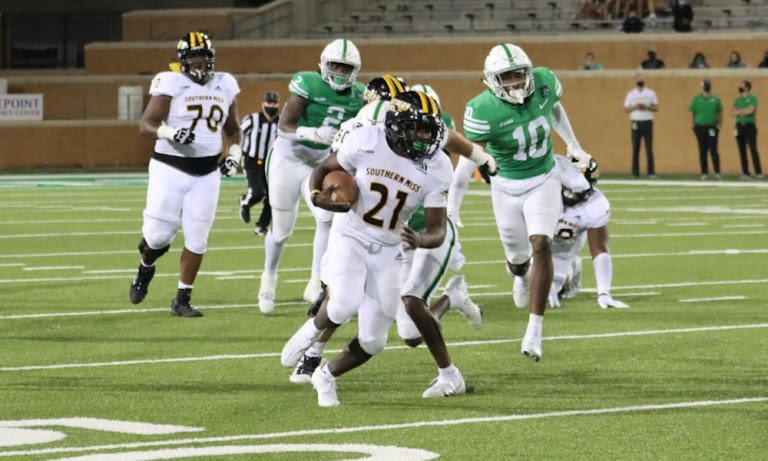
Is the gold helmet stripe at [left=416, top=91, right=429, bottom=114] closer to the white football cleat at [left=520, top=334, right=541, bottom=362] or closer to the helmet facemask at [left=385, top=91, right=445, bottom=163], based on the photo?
the helmet facemask at [left=385, top=91, right=445, bottom=163]

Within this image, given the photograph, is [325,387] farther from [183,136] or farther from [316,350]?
[183,136]

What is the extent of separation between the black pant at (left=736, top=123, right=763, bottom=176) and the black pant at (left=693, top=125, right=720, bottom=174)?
40 cm

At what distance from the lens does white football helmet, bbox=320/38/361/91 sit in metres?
11.2

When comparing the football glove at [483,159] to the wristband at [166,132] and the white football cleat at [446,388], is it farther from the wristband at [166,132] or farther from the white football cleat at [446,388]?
the wristband at [166,132]

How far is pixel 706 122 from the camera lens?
29.6 metres

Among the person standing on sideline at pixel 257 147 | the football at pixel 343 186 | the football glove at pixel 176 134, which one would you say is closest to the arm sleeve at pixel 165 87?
the football glove at pixel 176 134

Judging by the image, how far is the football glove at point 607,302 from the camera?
38.7 ft

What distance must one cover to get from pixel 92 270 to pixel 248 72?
22.7 m

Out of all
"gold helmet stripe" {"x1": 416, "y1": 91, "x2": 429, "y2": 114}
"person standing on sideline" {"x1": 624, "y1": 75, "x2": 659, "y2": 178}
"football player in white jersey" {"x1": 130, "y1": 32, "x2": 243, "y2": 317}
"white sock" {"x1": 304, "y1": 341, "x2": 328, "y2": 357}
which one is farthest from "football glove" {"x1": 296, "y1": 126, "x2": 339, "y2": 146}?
"person standing on sideline" {"x1": 624, "y1": 75, "x2": 659, "y2": 178}

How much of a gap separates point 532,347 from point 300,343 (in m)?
1.56

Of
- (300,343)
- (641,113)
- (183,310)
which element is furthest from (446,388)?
(641,113)

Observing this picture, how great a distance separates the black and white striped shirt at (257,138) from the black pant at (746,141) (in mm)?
12381

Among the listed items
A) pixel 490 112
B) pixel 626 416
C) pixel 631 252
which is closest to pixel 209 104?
pixel 490 112

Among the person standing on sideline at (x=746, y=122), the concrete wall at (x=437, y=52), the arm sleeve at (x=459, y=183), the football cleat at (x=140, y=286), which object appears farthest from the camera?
the concrete wall at (x=437, y=52)
